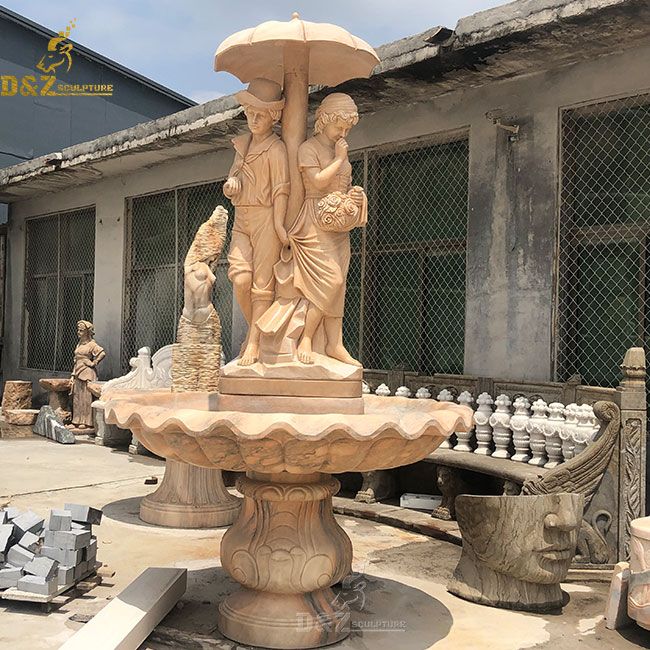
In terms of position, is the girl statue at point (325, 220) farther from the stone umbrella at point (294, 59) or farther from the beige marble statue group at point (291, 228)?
Result: the stone umbrella at point (294, 59)

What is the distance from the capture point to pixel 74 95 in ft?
51.3

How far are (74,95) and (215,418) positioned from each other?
1418 centimetres

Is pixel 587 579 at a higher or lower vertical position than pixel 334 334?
lower

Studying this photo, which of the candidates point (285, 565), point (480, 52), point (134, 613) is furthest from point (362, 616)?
point (480, 52)

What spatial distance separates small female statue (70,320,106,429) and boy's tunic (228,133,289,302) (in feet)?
24.2

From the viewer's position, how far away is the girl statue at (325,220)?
3959 millimetres

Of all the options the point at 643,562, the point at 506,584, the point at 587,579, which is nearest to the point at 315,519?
the point at 506,584

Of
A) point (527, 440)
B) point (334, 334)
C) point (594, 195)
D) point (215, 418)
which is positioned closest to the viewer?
point (215, 418)

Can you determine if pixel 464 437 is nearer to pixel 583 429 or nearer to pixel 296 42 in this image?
pixel 583 429

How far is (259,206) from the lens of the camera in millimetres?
4066

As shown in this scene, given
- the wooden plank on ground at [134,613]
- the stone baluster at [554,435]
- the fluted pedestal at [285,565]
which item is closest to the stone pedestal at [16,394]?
the wooden plank on ground at [134,613]

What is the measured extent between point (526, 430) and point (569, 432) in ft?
1.51

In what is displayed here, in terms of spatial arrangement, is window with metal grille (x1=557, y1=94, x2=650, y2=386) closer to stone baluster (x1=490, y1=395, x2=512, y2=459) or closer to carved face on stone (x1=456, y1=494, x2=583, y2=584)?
stone baluster (x1=490, y1=395, x2=512, y2=459)

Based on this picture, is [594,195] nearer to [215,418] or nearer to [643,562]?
[643,562]
